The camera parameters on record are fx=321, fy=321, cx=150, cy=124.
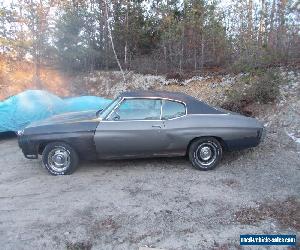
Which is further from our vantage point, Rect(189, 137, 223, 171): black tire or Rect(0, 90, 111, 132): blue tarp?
Rect(0, 90, 111, 132): blue tarp

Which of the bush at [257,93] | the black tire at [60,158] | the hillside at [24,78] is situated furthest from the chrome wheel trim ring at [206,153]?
the hillside at [24,78]

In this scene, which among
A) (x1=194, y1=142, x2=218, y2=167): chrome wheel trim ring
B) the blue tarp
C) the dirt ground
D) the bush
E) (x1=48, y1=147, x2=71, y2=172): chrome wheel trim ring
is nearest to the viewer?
the dirt ground

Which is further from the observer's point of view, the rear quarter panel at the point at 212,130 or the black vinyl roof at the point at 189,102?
the black vinyl roof at the point at 189,102

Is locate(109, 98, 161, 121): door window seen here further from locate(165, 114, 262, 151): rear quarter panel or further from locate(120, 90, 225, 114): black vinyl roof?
locate(165, 114, 262, 151): rear quarter panel

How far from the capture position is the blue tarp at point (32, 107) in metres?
8.66

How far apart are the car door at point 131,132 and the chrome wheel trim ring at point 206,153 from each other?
697mm

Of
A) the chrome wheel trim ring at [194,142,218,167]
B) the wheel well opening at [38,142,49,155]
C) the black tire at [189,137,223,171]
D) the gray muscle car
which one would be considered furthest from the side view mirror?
the chrome wheel trim ring at [194,142,218,167]

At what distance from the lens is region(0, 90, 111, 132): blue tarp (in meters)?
8.66

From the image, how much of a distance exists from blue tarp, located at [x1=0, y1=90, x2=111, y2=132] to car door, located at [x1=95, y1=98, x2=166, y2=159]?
3.40 m

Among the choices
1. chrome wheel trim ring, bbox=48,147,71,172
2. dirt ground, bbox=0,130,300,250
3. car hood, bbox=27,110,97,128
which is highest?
car hood, bbox=27,110,97,128

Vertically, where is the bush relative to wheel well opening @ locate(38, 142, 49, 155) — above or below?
above

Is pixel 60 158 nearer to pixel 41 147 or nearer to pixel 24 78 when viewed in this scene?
pixel 41 147

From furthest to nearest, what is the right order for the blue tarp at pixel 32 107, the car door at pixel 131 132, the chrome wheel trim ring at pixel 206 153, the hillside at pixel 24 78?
the hillside at pixel 24 78 < the blue tarp at pixel 32 107 < the chrome wheel trim ring at pixel 206 153 < the car door at pixel 131 132

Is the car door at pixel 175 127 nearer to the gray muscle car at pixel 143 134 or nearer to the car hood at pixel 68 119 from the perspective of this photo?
the gray muscle car at pixel 143 134
